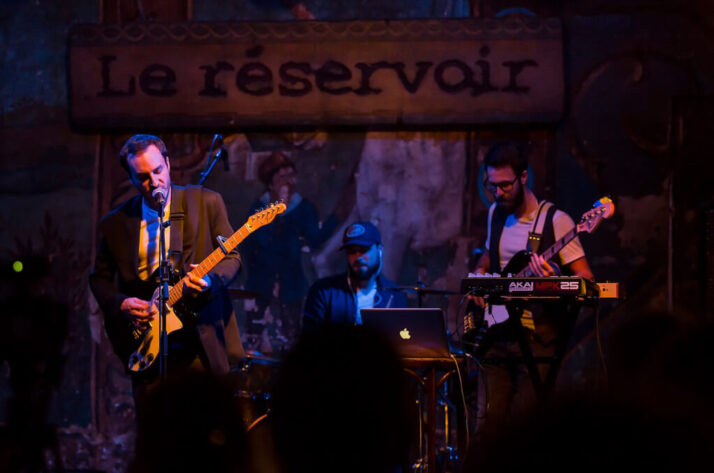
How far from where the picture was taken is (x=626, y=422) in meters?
0.78

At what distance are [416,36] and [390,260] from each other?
1957mm

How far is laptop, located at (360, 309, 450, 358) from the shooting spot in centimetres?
409

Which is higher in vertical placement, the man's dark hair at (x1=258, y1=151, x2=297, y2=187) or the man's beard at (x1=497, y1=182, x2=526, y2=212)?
the man's dark hair at (x1=258, y1=151, x2=297, y2=187)

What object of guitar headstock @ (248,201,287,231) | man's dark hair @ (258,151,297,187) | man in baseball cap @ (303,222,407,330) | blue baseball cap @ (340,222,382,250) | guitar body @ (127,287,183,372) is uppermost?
man's dark hair @ (258,151,297,187)

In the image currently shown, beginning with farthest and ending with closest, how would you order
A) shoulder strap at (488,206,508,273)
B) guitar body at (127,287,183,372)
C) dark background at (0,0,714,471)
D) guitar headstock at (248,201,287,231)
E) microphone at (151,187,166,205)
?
dark background at (0,0,714,471)
shoulder strap at (488,206,508,273)
guitar headstock at (248,201,287,231)
guitar body at (127,287,183,372)
microphone at (151,187,166,205)

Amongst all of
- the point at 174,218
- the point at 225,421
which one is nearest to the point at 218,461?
the point at 225,421

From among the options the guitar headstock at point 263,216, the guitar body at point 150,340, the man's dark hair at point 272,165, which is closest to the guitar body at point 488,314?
the guitar headstock at point 263,216

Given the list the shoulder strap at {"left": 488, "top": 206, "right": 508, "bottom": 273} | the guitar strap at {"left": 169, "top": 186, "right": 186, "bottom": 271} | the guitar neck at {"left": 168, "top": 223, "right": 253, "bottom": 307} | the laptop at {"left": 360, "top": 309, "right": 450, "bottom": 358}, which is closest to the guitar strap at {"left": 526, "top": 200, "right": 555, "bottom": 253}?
the shoulder strap at {"left": 488, "top": 206, "right": 508, "bottom": 273}

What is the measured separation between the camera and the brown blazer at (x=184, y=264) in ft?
14.3

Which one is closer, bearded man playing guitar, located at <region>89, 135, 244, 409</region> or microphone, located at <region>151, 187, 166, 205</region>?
microphone, located at <region>151, 187, 166, 205</region>

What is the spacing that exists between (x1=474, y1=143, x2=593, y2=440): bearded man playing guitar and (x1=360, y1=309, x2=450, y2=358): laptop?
51 cm

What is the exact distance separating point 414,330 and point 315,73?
3104mm

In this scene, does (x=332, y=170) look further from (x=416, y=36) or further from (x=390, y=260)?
(x=416, y=36)

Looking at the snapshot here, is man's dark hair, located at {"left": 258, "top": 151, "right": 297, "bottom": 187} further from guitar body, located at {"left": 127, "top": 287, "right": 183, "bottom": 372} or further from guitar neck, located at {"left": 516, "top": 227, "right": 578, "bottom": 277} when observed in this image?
guitar neck, located at {"left": 516, "top": 227, "right": 578, "bottom": 277}
